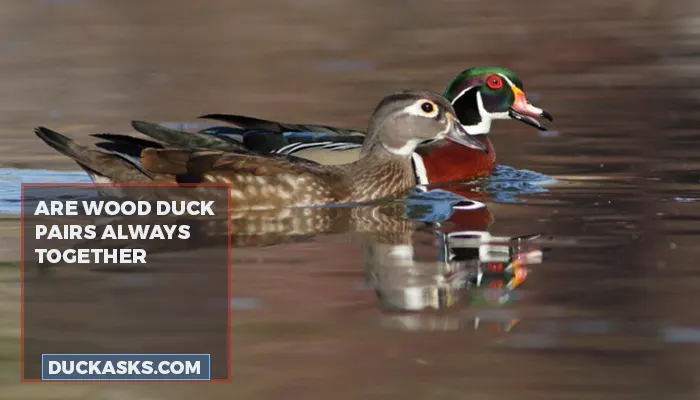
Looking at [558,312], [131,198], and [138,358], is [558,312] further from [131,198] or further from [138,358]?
[131,198]

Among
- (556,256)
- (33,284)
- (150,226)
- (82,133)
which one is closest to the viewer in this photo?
(33,284)

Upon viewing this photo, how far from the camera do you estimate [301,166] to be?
34.8 ft

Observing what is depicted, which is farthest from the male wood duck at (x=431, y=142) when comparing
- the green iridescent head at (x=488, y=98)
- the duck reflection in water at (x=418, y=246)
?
the duck reflection in water at (x=418, y=246)

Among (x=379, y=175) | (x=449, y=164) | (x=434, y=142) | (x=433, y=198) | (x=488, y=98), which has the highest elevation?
(x=488, y=98)

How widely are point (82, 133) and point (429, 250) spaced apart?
5.97 meters

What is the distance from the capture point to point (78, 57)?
19.5m

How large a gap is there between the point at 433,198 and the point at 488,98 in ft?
7.92

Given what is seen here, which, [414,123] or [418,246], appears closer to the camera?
[418,246]

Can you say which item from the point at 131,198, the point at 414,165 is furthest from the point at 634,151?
the point at 131,198

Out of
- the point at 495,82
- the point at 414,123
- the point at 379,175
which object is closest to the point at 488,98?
the point at 495,82

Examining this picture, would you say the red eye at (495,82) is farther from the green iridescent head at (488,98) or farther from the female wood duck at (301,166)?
the female wood duck at (301,166)

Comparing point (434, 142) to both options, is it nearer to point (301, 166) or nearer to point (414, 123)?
point (414, 123)

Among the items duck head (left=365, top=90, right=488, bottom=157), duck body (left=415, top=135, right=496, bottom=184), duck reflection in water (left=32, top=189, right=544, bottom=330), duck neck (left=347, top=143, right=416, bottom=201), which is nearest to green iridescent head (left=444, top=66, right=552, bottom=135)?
duck body (left=415, top=135, right=496, bottom=184)

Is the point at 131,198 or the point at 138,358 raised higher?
the point at 131,198
